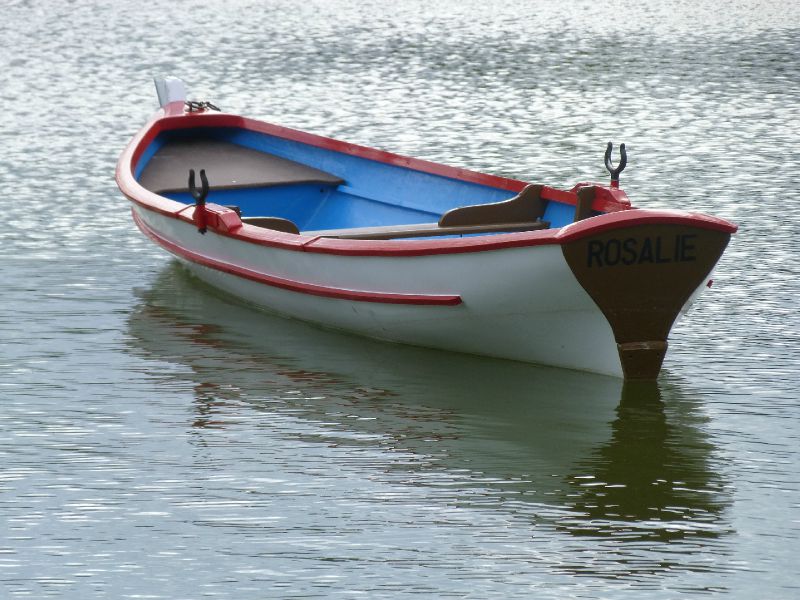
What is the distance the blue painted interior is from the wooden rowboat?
1 centimetres

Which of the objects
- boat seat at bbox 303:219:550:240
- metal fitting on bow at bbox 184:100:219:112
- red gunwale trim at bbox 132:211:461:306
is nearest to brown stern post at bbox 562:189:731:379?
red gunwale trim at bbox 132:211:461:306

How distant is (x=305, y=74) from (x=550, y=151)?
8.04m

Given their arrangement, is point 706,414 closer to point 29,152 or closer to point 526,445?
point 526,445

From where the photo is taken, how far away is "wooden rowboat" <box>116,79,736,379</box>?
8734 millimetres

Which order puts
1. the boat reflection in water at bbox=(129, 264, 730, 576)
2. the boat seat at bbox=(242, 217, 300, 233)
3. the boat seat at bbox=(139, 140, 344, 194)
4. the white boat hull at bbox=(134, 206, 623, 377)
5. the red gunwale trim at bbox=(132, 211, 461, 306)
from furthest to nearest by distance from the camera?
the boat seat at bbox=(139, 140, 344, 194) < the boat seat at bbox=(242, 217, 300, 233) < the red gunwale trim at bbox=(132, 211, 461, 306) < the white boat hull at bbox=(134, 206, 623, 377) < the boat reflection in water at bbox=(129, 264, 730, 576)

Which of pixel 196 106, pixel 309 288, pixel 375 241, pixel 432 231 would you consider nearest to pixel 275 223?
pixel 309 288

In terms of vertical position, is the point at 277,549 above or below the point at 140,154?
below

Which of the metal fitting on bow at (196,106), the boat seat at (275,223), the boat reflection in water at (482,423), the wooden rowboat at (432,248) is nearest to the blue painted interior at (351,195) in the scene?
the wooden rowboat at (432,248)

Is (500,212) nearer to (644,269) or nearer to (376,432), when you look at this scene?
(644,269)

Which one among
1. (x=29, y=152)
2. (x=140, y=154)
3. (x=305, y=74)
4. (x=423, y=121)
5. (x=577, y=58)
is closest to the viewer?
(x=140, y=154)

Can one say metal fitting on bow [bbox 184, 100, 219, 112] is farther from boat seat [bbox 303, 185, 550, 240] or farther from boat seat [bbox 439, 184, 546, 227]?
boat seat [bbox 439, 184, 546, 227]

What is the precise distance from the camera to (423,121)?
1992 centimetres

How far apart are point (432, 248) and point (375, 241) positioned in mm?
582

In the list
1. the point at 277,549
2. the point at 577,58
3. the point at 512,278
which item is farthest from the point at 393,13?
the point at 277,549
